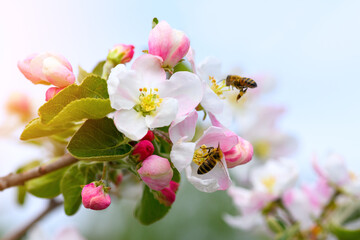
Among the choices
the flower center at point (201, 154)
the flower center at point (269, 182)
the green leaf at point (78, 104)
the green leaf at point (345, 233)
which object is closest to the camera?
the green leaf at point (78, 104)

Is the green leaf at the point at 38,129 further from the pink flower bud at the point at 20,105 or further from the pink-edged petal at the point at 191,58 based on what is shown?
the pink flower bud at the point at 20,105

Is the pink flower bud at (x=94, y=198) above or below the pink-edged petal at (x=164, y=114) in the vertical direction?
below

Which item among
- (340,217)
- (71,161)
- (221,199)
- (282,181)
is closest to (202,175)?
(71,161)

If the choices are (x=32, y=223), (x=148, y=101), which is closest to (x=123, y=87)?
(x=148, y=101)

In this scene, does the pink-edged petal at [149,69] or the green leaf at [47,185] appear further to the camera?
the green leaf at [47,185]

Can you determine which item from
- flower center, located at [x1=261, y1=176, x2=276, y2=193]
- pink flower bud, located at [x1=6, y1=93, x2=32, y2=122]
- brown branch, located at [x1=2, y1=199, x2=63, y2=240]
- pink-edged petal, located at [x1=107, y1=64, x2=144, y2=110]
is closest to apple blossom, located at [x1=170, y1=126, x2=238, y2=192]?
pink-edged petal, located at [x1=107, y1=64, x2=144, y2=110]

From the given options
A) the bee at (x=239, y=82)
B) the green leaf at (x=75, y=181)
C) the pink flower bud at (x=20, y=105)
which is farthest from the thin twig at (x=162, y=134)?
the pink flower bud at (x=20, y=105)

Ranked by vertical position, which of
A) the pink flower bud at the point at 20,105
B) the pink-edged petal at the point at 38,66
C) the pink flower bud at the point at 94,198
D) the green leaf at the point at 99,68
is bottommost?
the pink flower bud at the point at 20,105
